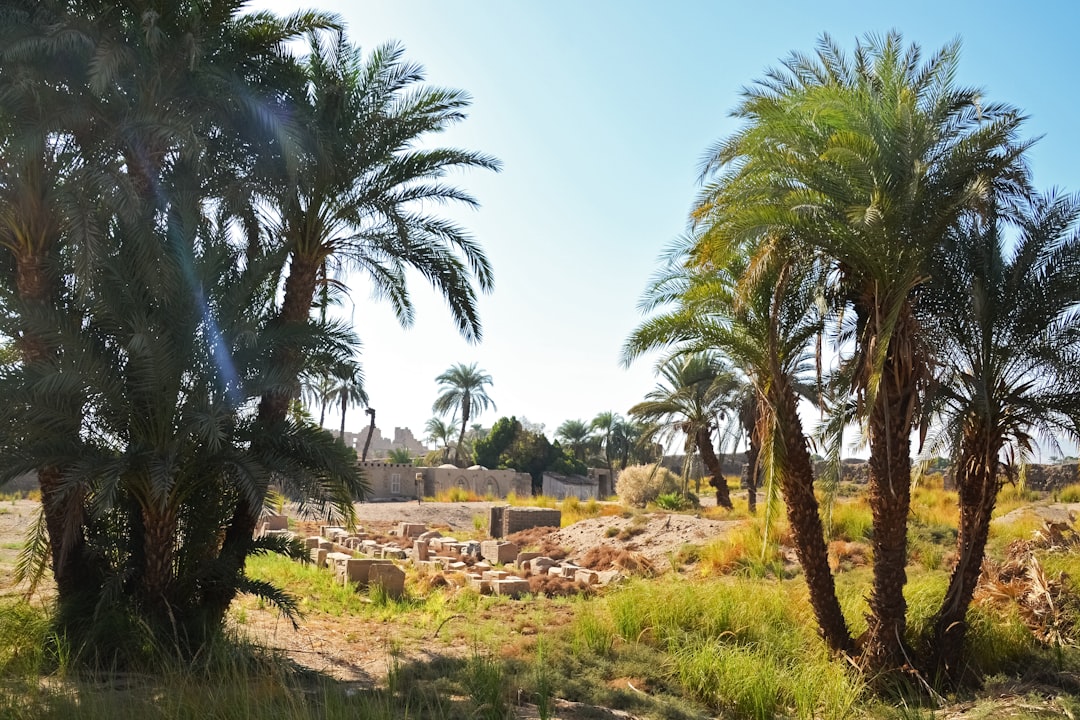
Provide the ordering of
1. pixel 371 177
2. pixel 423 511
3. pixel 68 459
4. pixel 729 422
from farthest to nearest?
pixel 423 511
pixel 729 422
pixel 371 177
pixel 68 459

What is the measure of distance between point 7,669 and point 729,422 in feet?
71.0

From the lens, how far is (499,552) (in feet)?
64.3

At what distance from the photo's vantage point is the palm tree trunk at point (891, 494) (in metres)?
9.68

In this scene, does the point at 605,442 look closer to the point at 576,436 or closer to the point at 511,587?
the point at 576,436

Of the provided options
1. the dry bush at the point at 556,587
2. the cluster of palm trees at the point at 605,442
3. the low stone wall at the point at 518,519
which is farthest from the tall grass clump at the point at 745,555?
the cluster of palm trees at the point at 605,442

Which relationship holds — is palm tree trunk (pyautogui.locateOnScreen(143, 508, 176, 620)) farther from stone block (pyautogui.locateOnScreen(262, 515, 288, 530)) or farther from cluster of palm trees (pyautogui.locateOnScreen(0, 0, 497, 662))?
stone block (pyautogui.locateOnScreen(262, 515, 288, 530))

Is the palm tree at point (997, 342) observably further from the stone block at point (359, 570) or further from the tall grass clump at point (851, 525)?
the stone block at point (359, 570)

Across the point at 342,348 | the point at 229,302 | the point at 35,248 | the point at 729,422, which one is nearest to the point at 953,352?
the point at 342,348

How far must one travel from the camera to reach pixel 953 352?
430 inches

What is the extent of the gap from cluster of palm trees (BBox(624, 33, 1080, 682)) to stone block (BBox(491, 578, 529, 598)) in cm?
572

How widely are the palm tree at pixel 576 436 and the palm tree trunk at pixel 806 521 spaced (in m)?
55.9

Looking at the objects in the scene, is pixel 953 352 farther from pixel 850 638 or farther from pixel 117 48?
pixel 117 48

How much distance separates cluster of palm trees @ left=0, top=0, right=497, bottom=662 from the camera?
28.1 ft

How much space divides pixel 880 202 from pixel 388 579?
31.8 ft
